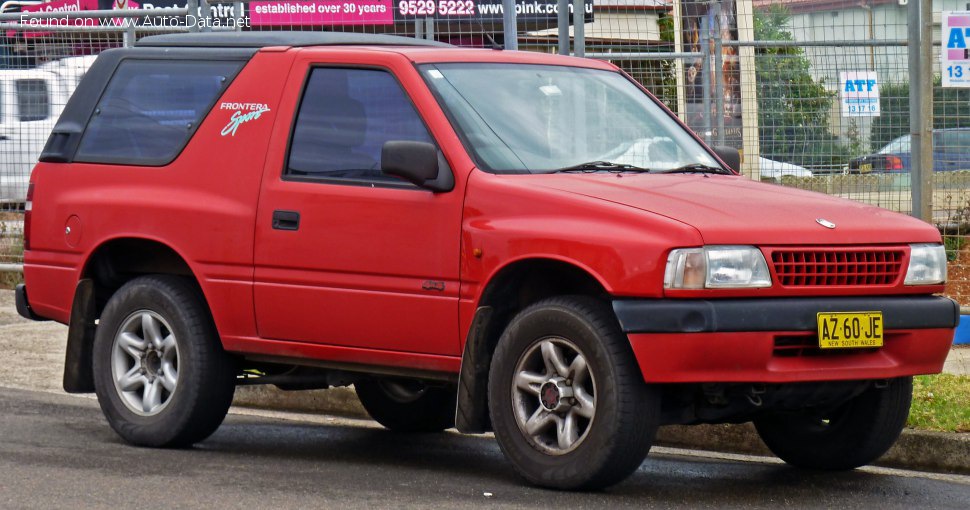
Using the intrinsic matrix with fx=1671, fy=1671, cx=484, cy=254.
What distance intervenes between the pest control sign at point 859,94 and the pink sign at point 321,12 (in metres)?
3.72

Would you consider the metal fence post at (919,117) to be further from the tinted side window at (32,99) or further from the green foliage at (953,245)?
the tinted side window at (32,99)

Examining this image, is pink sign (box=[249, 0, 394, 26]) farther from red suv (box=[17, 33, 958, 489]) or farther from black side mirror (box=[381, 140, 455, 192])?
black side mirror (box=[381, 140, 455, 192])

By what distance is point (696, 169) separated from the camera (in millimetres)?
7145

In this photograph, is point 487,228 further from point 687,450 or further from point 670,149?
point 687,450

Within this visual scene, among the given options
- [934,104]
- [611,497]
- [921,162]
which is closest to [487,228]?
[611,497]

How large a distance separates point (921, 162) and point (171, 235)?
15.4 ft

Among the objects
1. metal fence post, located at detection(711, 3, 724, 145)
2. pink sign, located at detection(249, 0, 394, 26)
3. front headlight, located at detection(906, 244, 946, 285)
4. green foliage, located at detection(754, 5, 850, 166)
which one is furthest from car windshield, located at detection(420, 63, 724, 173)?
pink sign, located at detection(249, 0, 394, 26)

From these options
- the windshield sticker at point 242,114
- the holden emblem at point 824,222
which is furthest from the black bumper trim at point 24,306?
the holden emblem at point 824,222

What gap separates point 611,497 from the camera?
615 centimetres

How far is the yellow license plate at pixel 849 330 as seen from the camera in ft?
19.4

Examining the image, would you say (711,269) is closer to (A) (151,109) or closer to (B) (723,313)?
(B) (723,313)

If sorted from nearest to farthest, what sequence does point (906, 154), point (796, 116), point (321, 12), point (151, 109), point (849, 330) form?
point (849, 330)
point (151, 109)
point (906, 154)
point (796, 116)
point (321, 12)

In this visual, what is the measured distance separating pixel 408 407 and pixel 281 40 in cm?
192

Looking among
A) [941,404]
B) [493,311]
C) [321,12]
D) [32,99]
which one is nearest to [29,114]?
[32,99]
